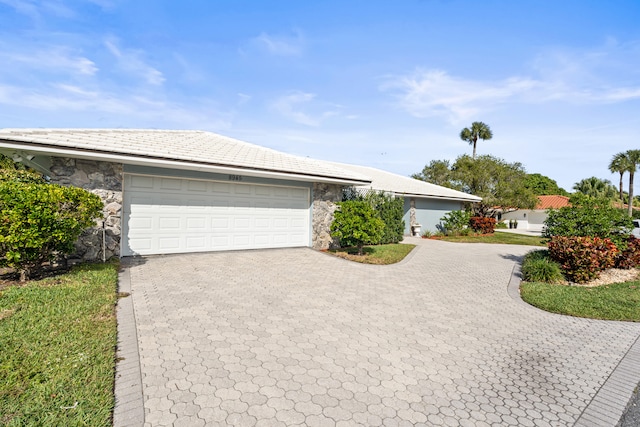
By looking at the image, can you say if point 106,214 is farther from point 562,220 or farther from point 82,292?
point 562,220

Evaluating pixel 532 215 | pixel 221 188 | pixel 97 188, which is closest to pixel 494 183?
pixel 532 215

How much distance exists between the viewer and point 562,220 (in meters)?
10.2

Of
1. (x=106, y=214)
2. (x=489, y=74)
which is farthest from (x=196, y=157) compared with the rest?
(x=489, y=74)

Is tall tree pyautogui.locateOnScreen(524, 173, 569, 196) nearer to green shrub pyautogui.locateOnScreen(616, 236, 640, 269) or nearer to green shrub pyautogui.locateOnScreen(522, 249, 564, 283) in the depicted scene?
green shrub pyautogui.locateOnScreen(616, 236, 640, 269)

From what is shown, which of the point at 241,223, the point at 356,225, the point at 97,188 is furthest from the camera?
the point at 356,225

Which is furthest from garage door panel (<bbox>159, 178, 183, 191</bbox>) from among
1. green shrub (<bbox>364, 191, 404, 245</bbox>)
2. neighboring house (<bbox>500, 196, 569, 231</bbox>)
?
neighboring house (<bbox>500, 196, 569, 231</bbox>)

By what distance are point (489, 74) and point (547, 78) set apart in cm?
200

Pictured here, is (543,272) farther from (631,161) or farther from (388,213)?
(631,161)

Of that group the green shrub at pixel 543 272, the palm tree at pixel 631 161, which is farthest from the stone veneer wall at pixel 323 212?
the palm tree at pixel 631 161

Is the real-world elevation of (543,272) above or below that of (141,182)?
below

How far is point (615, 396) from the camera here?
3.43m

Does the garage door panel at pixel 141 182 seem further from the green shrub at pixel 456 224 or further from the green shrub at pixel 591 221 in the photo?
the green shrub at pixel 456 224

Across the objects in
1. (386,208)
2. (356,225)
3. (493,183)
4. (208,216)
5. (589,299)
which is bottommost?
(589,299)

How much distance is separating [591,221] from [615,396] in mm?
8648
